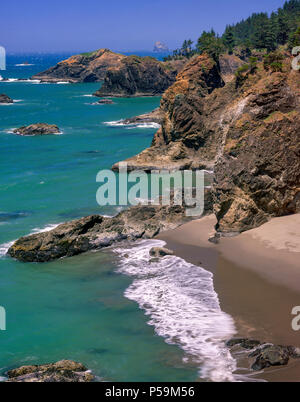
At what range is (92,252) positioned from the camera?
80.4 ft

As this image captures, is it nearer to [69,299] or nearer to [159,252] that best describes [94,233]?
[159,252]

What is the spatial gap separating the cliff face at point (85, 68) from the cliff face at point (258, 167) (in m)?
123

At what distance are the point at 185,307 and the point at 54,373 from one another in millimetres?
5899

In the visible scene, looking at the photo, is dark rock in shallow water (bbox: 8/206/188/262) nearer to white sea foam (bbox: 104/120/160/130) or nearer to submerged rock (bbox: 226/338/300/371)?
submerged rock (bbox: 226/338/300/371)

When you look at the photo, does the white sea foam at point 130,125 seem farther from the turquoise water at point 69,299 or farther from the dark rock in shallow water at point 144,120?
the turquoise water at point 69,299

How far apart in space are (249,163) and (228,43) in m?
103

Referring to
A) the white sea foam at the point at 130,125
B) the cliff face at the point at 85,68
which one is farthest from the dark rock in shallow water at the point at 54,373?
the cliff face at the point at 85,68

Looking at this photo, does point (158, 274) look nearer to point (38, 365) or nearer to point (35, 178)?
point (38, 365)

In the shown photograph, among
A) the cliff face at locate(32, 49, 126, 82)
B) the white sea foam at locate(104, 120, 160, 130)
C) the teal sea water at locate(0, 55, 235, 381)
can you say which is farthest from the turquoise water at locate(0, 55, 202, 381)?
the cliff face at locate(32, 49, 126, 82)

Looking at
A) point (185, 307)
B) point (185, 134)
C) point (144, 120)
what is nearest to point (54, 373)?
point (185, 307)

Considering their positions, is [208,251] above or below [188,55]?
below

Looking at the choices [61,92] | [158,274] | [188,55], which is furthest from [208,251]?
[188,55]

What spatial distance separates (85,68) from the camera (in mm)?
147625

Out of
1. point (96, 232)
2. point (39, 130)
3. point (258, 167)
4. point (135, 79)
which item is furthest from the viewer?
point (135, 79)
